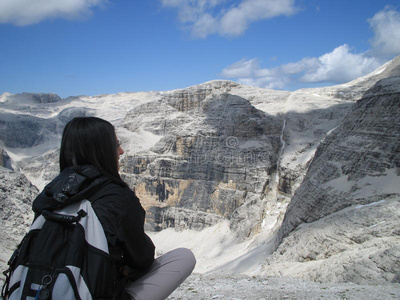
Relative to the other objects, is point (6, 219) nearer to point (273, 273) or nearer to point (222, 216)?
point (273, 273)

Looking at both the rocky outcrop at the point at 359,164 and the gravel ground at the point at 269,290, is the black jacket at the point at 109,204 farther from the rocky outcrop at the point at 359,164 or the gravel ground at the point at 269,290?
the rocky outcrop at the point at 359,164

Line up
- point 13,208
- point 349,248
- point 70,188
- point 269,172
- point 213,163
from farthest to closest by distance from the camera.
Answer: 1. point 213,163
2. point 269,172
3. point 13,208
4. point 349,248
5. point 70,188

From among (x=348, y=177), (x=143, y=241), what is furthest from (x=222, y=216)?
(x=143, y=241)

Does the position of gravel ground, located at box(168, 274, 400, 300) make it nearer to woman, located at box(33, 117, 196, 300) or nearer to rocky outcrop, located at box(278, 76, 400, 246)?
woman, located at box(33, 117, 196, 300)

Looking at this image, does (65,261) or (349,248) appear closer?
(65,261)

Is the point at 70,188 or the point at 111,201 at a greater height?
the point at 70,188

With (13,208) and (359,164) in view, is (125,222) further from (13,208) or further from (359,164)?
(359,164)

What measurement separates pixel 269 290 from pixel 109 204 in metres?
5.26

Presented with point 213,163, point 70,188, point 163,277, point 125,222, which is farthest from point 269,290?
point 213,163

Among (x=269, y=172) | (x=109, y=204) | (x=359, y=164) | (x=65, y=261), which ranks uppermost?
(x=109, y=204)

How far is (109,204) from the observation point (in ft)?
9.50

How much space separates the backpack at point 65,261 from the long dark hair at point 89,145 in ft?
1.67

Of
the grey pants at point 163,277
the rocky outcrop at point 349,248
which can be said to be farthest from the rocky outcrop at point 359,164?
the grey pants at point 163,277

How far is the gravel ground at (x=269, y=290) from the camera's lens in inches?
252
